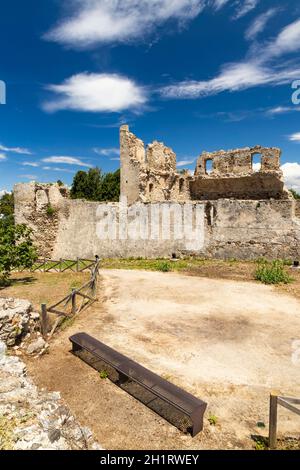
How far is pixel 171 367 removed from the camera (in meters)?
→ 6.45

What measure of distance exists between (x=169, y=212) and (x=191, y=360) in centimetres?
1325

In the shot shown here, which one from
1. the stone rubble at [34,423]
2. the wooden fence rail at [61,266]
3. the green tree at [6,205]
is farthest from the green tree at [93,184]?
the stone rubble at [34,423]

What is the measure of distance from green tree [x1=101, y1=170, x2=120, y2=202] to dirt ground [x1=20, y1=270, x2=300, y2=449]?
3132cm

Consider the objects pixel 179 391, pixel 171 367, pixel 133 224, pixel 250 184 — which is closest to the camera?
pixel 179 391

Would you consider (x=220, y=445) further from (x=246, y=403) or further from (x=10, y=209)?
(x=10, y=209)

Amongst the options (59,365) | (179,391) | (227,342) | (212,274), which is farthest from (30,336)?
(212,274)

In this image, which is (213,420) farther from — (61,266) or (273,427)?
(61,266)

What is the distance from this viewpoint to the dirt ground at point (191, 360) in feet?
15.2

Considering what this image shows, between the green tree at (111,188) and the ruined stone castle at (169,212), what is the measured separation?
57.0 feet

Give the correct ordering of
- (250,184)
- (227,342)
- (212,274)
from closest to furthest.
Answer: (227,342) < (212,274) < (250,184)

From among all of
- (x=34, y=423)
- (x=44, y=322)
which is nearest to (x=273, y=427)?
(x=34, y=423)

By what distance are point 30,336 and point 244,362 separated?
5225 millimetres

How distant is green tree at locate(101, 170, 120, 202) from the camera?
139 ft

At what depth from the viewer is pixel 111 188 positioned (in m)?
42.8
